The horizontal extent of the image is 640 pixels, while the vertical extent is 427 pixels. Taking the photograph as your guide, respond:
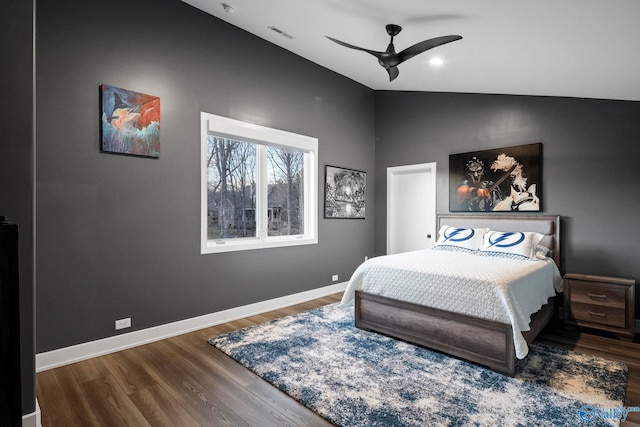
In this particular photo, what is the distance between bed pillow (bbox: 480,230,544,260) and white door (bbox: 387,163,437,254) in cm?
118

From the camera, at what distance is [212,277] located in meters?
3.66

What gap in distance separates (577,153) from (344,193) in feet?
9.93

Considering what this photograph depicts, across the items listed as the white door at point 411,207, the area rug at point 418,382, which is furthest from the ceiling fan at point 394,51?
the area rug at point 418,382

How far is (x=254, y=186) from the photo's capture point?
13.9 feet

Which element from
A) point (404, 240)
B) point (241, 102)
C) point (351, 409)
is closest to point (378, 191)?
point (404, 240)

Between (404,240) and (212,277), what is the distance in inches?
129

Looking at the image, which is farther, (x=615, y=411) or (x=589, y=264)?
(x=589, y=264)

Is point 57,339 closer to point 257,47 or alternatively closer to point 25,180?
point 25,180

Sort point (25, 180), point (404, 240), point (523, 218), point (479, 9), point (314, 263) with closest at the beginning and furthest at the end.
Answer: point (25, 180) → point (479, 9) → point (523, 218) → point (314, 263) → point (404, 240)

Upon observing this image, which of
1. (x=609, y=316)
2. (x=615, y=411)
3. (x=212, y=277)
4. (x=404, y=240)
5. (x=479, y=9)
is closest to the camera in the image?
(x=615, y=411)

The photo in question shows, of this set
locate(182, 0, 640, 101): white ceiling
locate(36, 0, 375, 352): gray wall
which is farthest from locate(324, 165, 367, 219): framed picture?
locate(182, 0, 640, 101): white ceiling

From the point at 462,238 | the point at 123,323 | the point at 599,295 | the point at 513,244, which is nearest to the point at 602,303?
the point at 599,295

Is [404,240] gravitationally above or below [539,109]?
below

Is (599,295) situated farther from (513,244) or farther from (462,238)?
(462,238)
